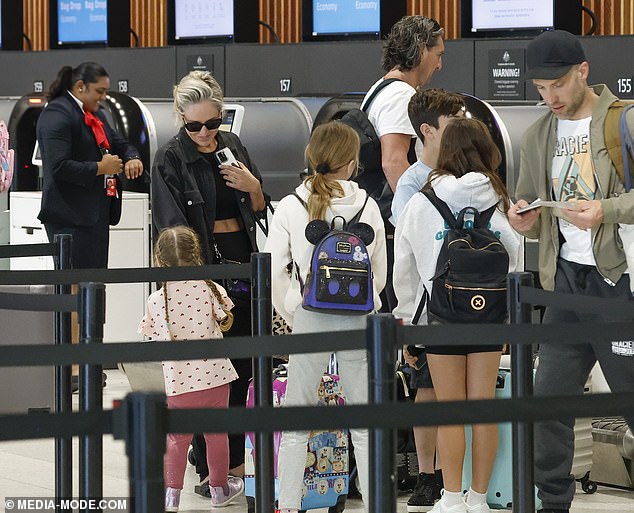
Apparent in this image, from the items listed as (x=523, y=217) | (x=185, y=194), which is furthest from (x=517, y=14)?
(x=523, y=217)

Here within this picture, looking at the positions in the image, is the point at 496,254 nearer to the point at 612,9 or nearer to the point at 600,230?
the point at 600,230

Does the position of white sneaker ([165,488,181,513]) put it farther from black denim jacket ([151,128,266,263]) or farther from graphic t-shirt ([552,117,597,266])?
graphic t-shirt ([552,117,597,266])

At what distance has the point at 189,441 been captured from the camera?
13.6ft

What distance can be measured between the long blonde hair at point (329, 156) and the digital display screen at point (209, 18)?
5159 millimetres

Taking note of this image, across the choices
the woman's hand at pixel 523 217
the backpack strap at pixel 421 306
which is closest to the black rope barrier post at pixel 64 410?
the backpack strap at pixel 421 306

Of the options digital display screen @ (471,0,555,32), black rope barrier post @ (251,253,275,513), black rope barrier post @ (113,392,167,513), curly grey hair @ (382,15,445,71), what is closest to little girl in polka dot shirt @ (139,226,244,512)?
black rope barrier post @ (251,253,275,513)

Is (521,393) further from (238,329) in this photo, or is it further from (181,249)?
(238,329)

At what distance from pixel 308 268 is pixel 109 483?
1344mm

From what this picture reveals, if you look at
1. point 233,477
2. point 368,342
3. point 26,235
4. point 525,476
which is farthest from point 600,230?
point 26,235

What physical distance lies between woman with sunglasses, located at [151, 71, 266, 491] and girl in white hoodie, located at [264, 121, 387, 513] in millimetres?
461

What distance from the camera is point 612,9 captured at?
899cm

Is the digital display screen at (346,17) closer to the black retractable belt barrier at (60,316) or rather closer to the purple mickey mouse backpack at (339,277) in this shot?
the purple mickey mouse backpack at (339,277)

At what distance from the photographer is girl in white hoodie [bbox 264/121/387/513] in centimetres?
386

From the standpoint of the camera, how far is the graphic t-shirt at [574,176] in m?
3.62
